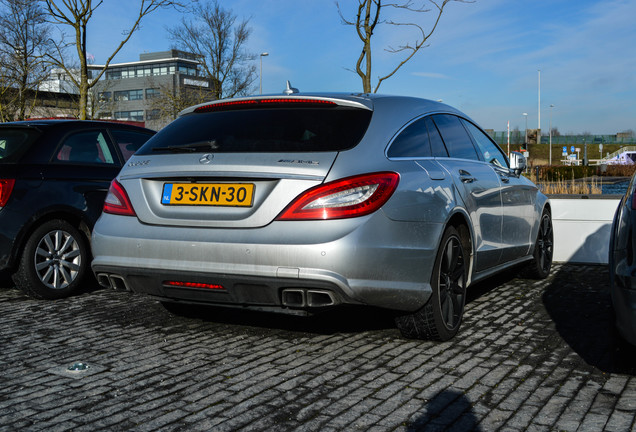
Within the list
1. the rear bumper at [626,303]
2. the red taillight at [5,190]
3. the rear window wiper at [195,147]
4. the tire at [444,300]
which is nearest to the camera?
the rear bumper at [626,303]

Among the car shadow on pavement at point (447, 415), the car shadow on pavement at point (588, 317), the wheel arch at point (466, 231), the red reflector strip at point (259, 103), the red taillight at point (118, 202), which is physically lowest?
the car shadow on pavement at point (588, 317)

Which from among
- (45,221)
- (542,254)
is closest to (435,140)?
(542,254)

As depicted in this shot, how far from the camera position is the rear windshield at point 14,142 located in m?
6.21

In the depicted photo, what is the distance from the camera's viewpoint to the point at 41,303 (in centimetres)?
612

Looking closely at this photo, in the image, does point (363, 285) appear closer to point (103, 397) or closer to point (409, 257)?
point (409, 257)

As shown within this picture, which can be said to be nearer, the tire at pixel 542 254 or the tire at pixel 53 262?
the tire at pixel 53 262

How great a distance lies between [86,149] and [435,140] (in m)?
3.64

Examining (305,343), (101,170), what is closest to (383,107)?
(305,343)

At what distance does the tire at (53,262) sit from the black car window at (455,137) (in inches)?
140

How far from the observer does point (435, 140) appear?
195 inches

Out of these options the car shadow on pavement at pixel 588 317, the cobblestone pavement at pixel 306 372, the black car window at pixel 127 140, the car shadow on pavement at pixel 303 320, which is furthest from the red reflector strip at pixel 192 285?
the black car window at pixel 127 140

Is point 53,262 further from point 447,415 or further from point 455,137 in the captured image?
point 447,415

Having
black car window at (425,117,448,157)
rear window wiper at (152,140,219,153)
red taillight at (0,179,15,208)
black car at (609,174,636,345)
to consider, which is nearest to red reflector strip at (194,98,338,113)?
rear window wiper at (152,140,219,153)

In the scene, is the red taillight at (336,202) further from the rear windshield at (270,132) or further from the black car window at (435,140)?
the black car window at (435,140)
